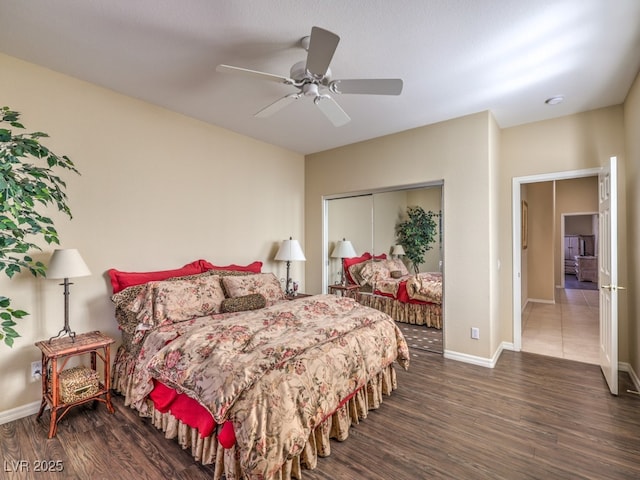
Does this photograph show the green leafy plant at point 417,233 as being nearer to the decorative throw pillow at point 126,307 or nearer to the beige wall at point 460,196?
the beige wall at point 460,196

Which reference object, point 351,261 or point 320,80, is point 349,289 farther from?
point 320,80

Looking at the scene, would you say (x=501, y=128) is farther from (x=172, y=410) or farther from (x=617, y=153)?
(x=172, y=410)

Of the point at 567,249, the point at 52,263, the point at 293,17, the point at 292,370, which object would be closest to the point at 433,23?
the point at 293,17

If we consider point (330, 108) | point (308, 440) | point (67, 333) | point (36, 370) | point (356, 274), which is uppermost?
point (330, 108)

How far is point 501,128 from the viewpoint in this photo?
3.88 metres

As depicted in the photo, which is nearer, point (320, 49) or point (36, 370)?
point (320, 49)

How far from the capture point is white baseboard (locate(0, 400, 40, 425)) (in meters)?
2.33

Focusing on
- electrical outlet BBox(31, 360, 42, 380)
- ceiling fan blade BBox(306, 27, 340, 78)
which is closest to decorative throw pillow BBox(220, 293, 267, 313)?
electrical outlet BBox(31, 360, 42, 380)

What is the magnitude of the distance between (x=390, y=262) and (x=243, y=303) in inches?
85.1

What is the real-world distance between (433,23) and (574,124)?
254 cm

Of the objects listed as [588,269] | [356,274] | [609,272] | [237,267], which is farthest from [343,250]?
[588,269]

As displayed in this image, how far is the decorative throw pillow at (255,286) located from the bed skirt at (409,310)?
1.43 meters

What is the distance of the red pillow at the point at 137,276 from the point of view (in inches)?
111

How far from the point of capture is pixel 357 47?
7.45 ft
